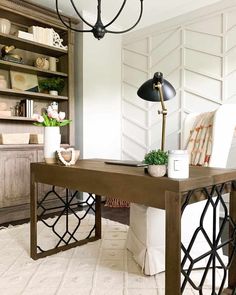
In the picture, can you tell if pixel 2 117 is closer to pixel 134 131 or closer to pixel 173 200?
pixel 134 131

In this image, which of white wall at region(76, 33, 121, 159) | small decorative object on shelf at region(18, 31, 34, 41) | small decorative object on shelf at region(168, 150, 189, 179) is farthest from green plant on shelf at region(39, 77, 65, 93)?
small decorative object on shelf at region(168, 150, 189, 179)

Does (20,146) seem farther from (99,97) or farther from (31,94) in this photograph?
(99,97)

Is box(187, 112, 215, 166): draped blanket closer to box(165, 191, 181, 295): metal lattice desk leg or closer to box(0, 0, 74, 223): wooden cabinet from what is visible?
box(165, 191, 181, 295): metal lattice desk leg

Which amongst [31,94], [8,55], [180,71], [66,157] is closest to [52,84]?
[31,94]

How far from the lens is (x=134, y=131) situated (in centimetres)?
411

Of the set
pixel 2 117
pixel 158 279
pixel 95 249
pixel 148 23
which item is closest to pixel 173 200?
pixel 158 279

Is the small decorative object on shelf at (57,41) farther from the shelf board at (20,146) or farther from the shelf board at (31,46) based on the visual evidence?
the shelf board at (20,146)

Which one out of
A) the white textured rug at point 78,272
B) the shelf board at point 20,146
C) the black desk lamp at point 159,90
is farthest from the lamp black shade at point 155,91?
the shelf board at point 20,146

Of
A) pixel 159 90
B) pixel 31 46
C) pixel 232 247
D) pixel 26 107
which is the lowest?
pixel 232 247

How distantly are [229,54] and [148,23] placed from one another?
1291mm

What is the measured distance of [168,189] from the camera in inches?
46.2

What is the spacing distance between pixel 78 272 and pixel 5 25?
2705 millimetres

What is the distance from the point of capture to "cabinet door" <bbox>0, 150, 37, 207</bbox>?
2982 mm

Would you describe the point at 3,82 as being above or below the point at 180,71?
below
